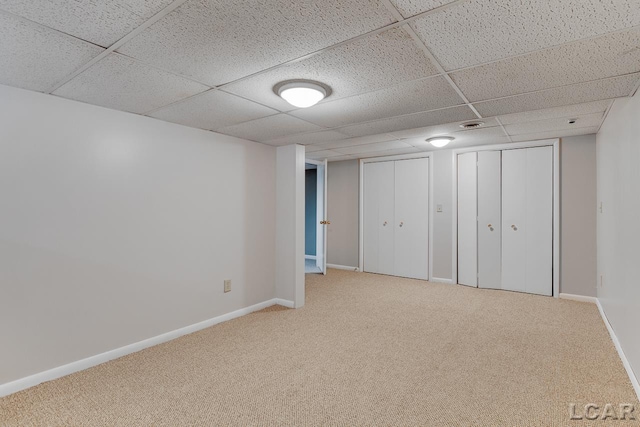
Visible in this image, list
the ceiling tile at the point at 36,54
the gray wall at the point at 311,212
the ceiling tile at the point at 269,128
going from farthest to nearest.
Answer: the gray wall at the point at 311,212, the ceiling tile at the point at 269,128, the ceiling tile at the point at 36,54

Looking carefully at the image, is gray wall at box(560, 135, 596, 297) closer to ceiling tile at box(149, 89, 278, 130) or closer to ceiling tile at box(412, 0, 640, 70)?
ceiling tile at box(412, 0, 640, 70)

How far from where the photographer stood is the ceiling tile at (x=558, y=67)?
160 cm

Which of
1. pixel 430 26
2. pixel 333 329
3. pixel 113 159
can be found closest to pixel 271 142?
pixel 113 159

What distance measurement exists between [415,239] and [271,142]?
3037 millimetres

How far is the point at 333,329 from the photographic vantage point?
3328mm

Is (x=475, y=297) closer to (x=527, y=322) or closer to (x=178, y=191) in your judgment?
(x=527, y=322)

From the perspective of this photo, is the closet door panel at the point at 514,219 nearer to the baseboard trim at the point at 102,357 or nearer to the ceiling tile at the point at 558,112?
the ceiling tile at the point at 558,112

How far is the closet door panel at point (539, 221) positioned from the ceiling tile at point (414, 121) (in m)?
2.17

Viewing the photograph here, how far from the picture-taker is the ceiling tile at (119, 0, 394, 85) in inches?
51.5

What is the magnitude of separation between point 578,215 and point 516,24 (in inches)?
152

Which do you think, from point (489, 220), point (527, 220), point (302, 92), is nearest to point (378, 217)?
point (489, 220)

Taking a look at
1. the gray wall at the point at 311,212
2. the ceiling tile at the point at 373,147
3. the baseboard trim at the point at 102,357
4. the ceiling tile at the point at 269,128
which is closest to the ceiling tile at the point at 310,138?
the ceiling tile at the point at 269,128

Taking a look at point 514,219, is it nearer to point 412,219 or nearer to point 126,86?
point 412,219

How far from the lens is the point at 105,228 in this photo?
2633mm
